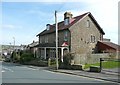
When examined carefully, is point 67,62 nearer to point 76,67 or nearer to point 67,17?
point 76,67

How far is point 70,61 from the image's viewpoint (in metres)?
36.1

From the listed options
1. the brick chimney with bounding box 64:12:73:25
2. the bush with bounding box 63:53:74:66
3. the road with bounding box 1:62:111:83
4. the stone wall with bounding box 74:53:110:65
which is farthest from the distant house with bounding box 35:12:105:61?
the road with bounding box 1:62:111:83

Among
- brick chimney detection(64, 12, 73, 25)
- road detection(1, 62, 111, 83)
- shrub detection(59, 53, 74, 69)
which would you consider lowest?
road detection(1, 62, 111, 83)

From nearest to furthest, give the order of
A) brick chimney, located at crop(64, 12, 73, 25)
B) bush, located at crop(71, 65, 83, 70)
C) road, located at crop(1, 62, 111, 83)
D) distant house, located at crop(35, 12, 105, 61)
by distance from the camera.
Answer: road, located at crop(1, 62, 111, 83) < bush, located at crop(71, 65, 83, 70) < distant house, located at crop(35, 12, 105, 61) < brick chimney, located at crop(64, 12, 73, 25)

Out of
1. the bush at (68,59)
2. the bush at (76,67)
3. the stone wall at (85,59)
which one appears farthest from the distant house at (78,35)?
the bush at (76,67)

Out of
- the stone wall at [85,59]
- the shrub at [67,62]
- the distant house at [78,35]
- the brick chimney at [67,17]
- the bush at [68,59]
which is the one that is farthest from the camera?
the brick chimney at [67,17]

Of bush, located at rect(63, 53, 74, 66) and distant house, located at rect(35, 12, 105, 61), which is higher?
distant house, located at rect(35, 12, 105, 61)

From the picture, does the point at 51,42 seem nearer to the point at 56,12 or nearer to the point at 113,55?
the point at 113,55

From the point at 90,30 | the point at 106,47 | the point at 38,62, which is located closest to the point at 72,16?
the point at 90,30

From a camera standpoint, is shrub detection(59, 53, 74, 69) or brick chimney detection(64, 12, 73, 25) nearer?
shrub detection(59, 53, 74, 69)

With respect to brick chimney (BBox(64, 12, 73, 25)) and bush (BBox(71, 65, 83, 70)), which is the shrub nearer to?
bush (BBox(71, 65, 83, 70))

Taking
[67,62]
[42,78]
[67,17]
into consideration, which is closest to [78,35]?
[67,17]

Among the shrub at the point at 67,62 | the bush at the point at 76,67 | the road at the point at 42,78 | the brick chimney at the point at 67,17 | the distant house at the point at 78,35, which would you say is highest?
the brick chimney at the point at 67,17

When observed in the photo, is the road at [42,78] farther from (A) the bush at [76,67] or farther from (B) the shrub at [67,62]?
(B) the shrub at [67,62]
